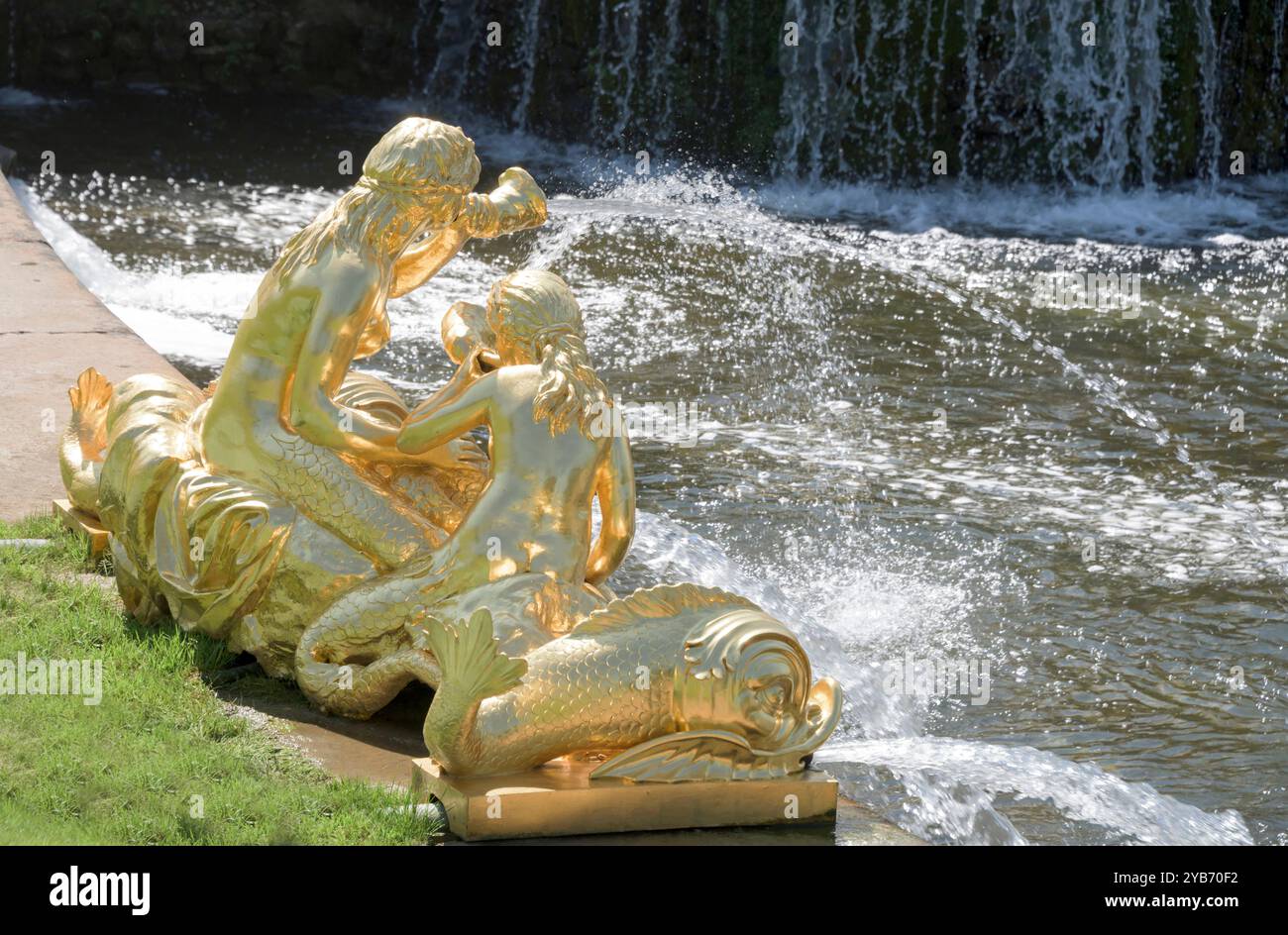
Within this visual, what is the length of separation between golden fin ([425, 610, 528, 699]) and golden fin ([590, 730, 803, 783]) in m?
0.32

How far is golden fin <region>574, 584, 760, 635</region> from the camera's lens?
3822 mm

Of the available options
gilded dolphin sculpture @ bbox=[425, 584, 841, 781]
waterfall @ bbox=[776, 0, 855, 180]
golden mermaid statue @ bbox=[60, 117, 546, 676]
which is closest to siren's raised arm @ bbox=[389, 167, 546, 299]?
golden mermaid statue @ bbox=[60, 117, 546, 676]

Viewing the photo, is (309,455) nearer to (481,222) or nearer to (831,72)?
(481,222)

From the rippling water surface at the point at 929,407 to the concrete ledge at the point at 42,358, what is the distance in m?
0.81

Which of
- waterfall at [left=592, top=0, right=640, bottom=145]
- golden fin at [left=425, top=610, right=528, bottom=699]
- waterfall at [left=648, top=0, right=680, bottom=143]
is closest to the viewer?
golden fin at [left=425, top=610, right=528, bottom=699]

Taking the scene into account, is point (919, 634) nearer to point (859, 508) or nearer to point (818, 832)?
point (859, 508)

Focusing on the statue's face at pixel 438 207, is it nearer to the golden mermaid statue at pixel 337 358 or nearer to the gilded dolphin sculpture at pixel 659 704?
the golden mermaid statue at pixel 337 358

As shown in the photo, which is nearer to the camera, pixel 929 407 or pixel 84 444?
pixel 84 444

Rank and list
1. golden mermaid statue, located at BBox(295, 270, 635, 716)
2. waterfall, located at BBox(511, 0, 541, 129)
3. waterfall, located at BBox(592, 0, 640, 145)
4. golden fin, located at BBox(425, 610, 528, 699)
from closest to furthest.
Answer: golden fin, located at BBox(425, 610, 528, 699) → golden mermaid statue, located at BBox(295, 270, 635, 716) → waterfall, located at BBox(592, 0, 640, 145) → waterfall, located at BBox(511, 0, 541, 129)

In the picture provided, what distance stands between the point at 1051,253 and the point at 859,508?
5.36 m

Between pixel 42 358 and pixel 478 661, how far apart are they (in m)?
3.95

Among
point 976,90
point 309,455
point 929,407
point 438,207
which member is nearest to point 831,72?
point 976,90

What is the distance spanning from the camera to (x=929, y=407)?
838 centimetres

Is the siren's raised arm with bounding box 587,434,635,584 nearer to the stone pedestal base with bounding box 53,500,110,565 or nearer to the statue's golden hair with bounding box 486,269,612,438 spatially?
the statue's golden hair with bounding box 486,269,612,438
